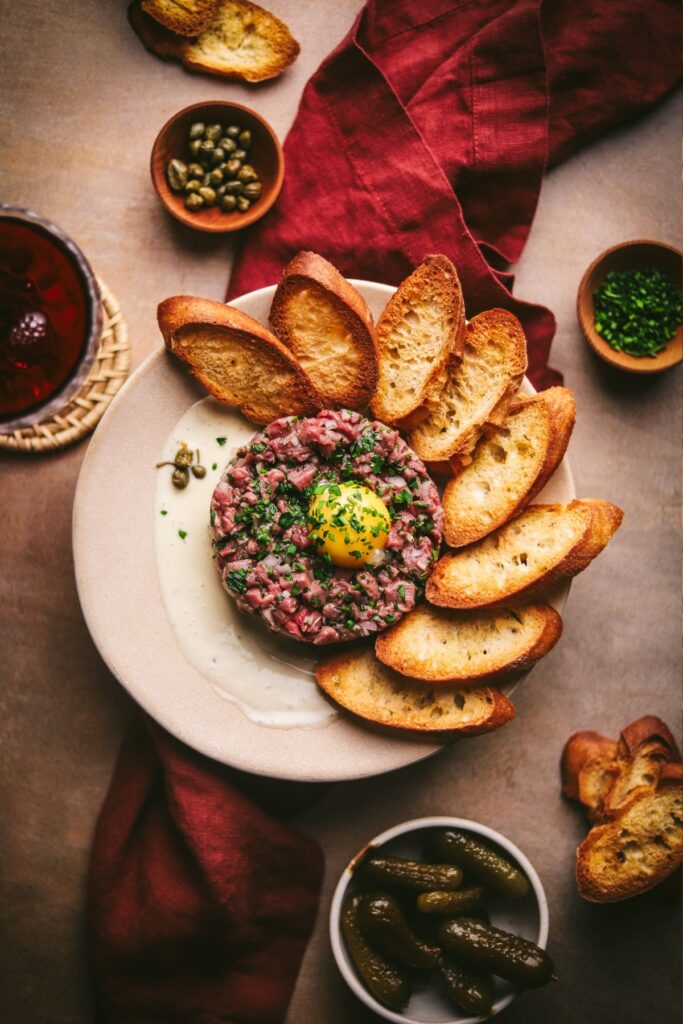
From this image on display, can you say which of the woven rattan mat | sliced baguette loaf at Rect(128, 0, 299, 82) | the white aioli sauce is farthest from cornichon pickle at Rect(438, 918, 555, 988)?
sliced baguette loaf at Rect(128, 0, 299, 82)

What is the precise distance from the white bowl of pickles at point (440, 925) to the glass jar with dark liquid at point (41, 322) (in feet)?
8.09

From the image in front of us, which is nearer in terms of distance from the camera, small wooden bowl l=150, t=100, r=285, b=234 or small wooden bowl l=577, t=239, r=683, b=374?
small wooden bowl l=150, t=100, r=285, b=234

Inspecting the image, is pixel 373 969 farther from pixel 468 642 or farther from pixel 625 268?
pixel 625 268

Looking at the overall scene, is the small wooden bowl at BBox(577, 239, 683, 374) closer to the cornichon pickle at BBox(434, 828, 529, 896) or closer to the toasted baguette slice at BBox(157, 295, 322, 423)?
the toasted baguette slice at BBox(157, 295, 322, 423)

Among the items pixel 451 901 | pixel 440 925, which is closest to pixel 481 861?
pixel 451 901

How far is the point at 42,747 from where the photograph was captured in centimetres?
390

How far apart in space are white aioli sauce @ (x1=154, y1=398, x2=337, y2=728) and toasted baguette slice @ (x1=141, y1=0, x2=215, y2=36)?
1.85 metres

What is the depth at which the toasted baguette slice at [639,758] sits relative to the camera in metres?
3.76

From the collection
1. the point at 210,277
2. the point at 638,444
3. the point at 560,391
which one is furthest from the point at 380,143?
the point at 638,444

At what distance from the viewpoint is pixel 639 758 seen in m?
3.80

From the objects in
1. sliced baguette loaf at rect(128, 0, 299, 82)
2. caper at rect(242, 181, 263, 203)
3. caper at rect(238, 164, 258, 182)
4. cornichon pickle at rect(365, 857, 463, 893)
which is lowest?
cornichon pickle at rect(365, 857, 463, 893)

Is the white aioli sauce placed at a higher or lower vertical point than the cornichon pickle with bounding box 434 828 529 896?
higher

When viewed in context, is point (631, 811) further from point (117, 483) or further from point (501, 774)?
point (117, 483)

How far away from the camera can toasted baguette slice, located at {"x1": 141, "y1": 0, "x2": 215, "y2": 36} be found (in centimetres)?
366
